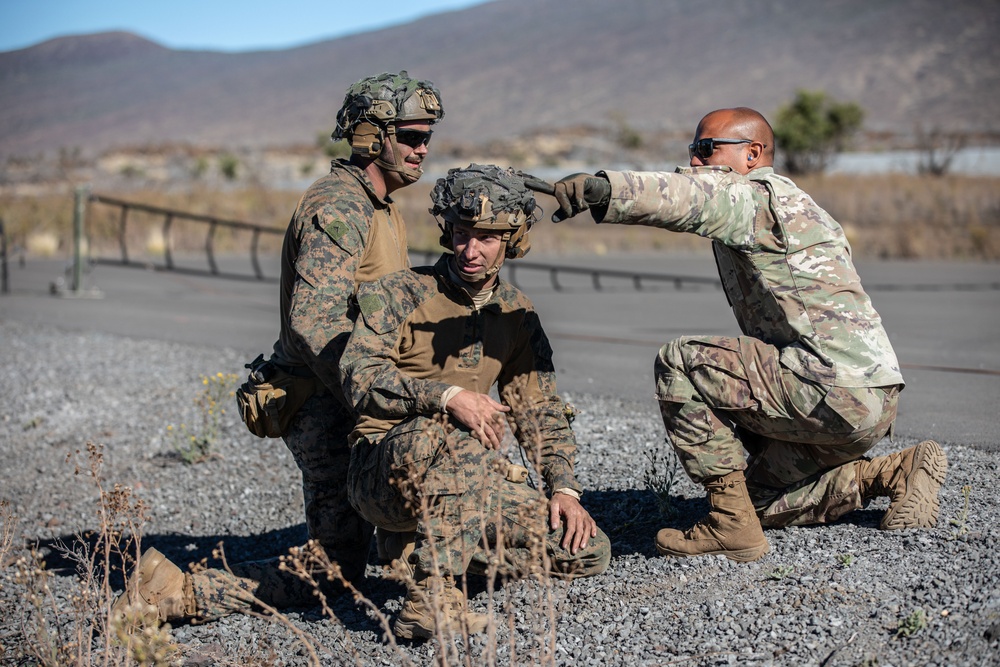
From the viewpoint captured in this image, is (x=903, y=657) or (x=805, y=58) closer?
(x=903, y=657)

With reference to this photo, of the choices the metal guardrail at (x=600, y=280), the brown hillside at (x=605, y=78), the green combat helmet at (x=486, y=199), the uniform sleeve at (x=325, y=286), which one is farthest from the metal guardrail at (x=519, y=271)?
the brown hillside at (x=605, y=78)

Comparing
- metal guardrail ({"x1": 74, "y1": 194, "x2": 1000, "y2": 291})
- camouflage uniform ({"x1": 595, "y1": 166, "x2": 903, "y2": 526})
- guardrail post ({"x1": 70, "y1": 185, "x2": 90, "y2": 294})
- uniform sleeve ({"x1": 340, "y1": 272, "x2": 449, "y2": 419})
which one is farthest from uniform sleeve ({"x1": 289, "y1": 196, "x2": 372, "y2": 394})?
guardrail post ({"x1": 70, "y1": 185, "x2": 90, "y2": 294})

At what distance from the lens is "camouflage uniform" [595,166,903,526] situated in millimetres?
4082

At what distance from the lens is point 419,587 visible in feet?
12.7

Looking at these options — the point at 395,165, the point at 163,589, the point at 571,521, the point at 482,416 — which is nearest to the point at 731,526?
the point at 571,521

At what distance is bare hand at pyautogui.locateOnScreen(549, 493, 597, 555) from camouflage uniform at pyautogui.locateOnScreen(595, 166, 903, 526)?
480 millimetres

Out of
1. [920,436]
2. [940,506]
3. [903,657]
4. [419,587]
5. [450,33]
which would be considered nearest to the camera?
[903,657]

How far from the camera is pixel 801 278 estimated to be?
13.6ft

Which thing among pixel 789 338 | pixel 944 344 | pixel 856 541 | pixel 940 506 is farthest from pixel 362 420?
pixel 944 344

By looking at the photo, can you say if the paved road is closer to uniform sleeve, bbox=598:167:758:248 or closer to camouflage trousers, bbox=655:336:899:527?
camouflage trousers, bbox=655:336:899:527

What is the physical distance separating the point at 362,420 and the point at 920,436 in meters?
4.18

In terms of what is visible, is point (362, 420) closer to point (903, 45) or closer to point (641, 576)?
point (641, 576)

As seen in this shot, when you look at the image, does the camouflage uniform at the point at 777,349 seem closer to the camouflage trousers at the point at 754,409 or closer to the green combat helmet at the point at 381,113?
the camouflage trousers at the point at 754,409

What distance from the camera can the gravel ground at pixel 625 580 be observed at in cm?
367
